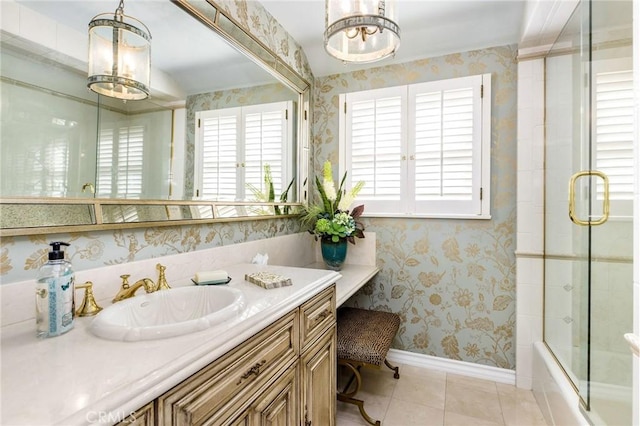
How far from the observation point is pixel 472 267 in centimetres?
224

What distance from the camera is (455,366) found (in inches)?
89.6

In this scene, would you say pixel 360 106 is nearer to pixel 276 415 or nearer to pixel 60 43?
pixel 60 43

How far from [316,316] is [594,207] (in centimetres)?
146

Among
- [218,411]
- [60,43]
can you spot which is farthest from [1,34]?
[218,411]

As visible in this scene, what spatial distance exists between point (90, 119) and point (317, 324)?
3.62 ft

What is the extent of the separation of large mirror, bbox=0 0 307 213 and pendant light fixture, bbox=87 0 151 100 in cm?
2

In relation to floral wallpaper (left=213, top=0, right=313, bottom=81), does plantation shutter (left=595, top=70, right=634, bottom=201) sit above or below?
below

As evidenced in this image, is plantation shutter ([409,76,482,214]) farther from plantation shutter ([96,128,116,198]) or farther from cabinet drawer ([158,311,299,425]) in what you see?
plantation shutter ([96,128,116,198])

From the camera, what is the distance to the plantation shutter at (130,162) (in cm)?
110

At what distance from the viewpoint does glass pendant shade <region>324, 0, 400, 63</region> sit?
1185mm

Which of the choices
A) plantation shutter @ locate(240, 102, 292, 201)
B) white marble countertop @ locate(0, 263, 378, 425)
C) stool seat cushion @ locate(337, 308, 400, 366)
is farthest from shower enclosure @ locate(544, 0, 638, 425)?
plantation shutter @ locate(240, 102, 292, 201)

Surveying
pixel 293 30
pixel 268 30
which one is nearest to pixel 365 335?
pixel 268 30

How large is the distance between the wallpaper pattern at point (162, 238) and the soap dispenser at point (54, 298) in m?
0.16

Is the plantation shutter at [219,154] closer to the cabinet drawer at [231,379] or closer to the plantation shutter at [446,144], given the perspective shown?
the cabinet drawer at [231,379]
